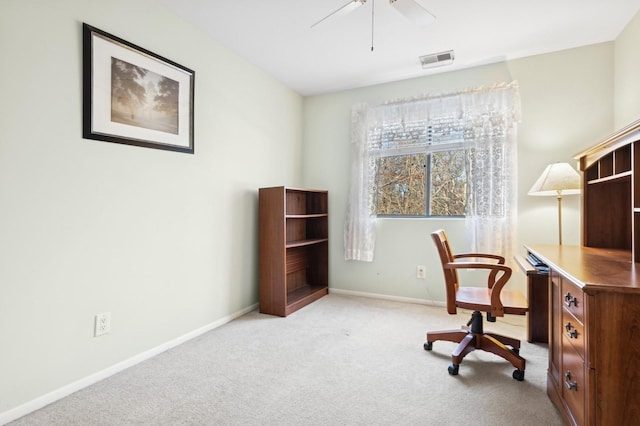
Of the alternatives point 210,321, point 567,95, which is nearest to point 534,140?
point 567,95

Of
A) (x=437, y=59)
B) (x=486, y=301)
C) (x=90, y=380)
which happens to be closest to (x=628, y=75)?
(x=437, y=59)

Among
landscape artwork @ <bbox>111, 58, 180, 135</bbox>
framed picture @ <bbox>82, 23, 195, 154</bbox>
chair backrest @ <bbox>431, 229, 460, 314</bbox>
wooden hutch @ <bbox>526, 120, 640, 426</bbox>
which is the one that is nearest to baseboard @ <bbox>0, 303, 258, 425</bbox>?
framed picture @ <bbox>82, 23, 195, 154</bbox>

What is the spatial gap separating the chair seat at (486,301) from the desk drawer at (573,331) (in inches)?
15.3

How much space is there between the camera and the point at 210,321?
2.79 m

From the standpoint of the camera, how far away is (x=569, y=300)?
1466 millimetres

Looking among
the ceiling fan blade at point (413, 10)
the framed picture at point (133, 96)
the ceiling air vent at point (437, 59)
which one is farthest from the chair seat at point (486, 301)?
the framed picture at point (133, 96)

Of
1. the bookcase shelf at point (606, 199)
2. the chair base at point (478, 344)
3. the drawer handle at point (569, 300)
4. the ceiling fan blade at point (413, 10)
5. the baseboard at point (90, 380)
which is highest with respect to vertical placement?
the ceiling fan blade at point (413, 10)

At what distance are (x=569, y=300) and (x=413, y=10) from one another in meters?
1.80

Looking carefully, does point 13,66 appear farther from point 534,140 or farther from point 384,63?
point 534,140

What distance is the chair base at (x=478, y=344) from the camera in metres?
1.98

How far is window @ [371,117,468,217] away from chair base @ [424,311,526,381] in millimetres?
1420

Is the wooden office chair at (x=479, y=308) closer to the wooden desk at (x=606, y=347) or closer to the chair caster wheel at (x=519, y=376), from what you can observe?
the chair caster wheel at (x=519, y=376)

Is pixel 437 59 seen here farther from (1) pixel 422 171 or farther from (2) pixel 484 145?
(1) pixel 422 171

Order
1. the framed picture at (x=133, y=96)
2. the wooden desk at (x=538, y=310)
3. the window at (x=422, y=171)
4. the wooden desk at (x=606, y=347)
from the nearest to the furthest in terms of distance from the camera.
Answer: the wooden desk at (x=606, y=347)
the framed picture at (x=133, y=96)
the wooden desk at (x=538, y=310)
the window at (x=422, y=171)
